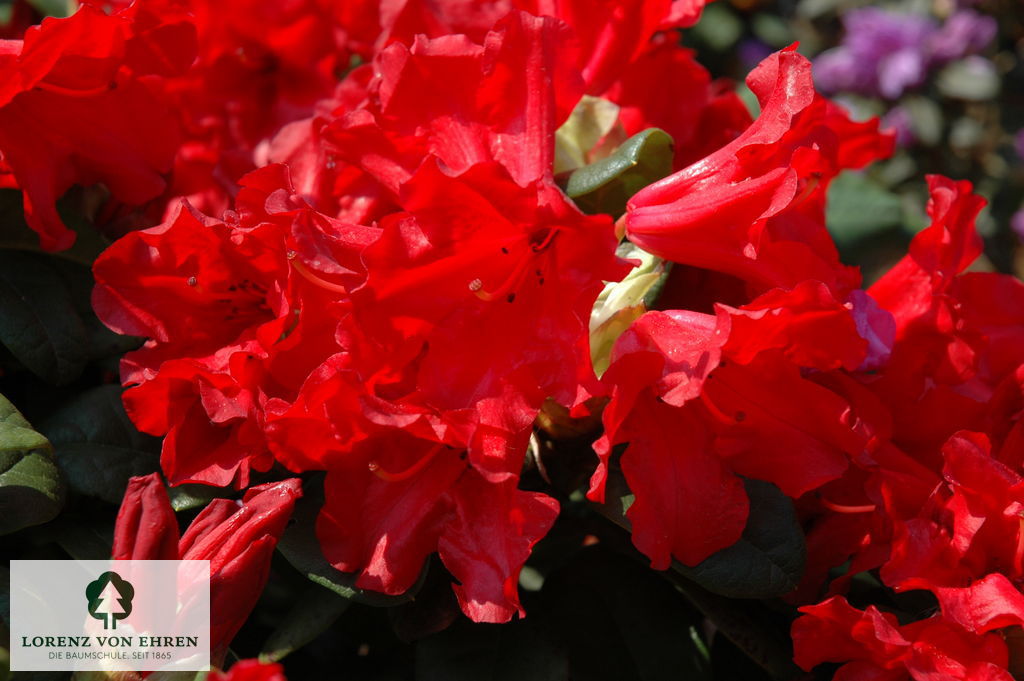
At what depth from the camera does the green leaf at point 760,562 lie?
2.50 ft

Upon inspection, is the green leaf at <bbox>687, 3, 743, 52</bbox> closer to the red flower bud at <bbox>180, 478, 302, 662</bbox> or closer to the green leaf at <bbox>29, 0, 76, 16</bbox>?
the green leaf at <bbox>29, 0, 76, 16</bbox>

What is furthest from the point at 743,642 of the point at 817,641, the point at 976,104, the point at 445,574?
the point at 976,104

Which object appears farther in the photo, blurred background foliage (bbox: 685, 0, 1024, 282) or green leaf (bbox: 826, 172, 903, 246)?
blurred background foliage (bbox: 685, 0, 1024, 282)

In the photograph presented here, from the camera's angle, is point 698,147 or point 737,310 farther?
point 698,147

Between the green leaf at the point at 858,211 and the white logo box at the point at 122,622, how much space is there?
41.1 inches

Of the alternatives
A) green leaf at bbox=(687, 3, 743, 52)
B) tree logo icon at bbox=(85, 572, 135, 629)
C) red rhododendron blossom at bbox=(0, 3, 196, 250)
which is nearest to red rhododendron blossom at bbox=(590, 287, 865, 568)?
tree logo icon at bbox=(85, 572, 135, 629)

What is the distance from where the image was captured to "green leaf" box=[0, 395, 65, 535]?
2.38 ft

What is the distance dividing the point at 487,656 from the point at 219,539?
0.90ft

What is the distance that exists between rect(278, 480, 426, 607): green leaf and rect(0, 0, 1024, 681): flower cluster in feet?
0.06

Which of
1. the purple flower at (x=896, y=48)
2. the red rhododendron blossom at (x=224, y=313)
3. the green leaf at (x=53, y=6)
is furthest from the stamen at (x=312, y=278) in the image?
the purple flower at (x=896, y=48)

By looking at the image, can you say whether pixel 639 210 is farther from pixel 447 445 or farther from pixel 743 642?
pixel 743 642

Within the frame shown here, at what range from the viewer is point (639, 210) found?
0.76 metres

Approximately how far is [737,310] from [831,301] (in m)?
0.07

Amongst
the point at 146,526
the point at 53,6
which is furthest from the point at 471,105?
the point at 53,6
